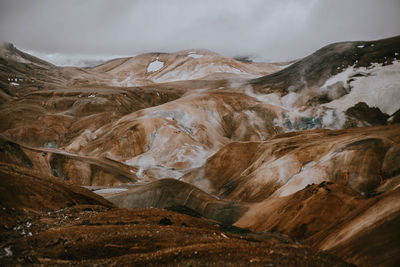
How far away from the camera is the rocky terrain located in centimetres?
1114

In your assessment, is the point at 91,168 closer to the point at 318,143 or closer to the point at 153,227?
the point at 318,143

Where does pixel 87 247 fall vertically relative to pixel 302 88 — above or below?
below

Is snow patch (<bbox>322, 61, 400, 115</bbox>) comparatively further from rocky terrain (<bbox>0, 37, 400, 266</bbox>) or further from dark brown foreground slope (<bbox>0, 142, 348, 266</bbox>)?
dark brown foreground slope (<bbox>0, 142, 348, 266</bbox>)

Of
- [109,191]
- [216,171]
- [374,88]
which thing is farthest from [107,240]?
[374,88]

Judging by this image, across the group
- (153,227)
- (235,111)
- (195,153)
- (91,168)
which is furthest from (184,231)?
(235,111)

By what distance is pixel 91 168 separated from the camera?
55812mm

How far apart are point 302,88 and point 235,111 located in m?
19.5

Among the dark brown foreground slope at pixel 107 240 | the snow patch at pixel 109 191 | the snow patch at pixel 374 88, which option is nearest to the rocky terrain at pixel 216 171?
the dark brown foreground slope at pixel 107 240

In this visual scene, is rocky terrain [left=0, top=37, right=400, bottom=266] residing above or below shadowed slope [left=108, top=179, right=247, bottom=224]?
above

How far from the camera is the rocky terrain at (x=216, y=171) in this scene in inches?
439

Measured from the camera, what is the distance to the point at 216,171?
51.2 metres

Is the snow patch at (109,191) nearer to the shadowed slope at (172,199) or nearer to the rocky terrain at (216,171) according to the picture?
the rocky terrain at (216,171)

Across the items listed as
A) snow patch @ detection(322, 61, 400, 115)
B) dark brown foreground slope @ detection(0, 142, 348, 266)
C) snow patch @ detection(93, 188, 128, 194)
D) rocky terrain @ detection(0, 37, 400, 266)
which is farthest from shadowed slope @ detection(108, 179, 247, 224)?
snow patch @ detection(322, 61, 400, 115)

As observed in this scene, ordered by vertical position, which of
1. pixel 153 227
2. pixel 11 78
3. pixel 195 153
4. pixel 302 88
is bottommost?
pixel 195 153
